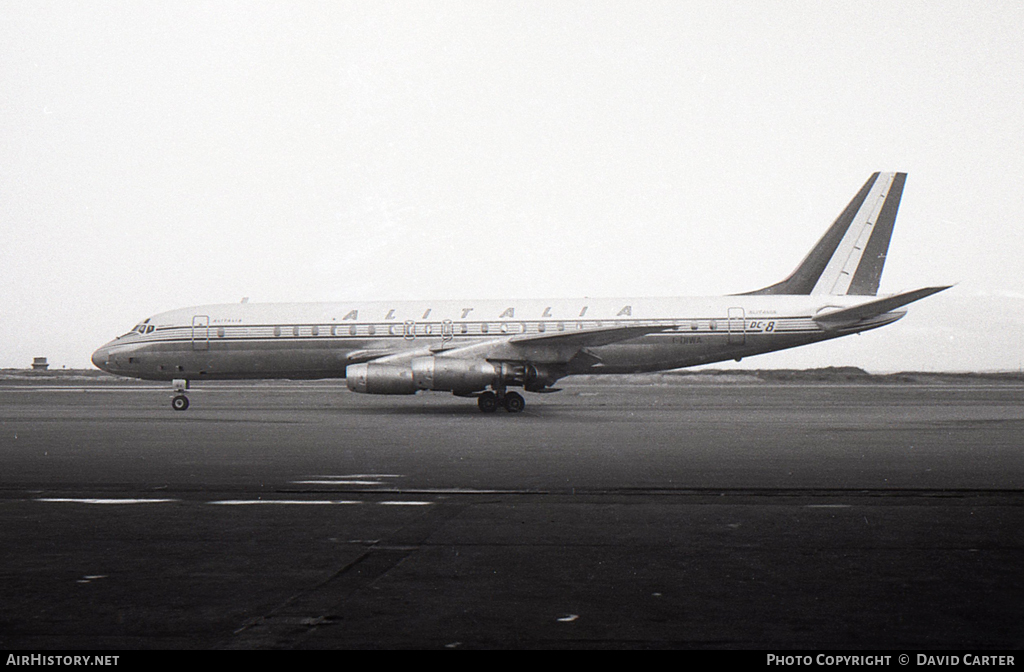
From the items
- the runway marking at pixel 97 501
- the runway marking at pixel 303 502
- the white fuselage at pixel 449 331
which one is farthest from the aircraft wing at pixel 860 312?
the runway marking at pixel 97 501

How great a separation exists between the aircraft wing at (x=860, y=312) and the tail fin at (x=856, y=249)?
6.63ft

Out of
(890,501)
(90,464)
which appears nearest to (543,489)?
(890,501)

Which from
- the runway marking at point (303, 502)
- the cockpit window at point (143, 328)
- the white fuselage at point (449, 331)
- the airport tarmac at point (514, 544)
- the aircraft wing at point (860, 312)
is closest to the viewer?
the airport tarmac at point (514, 544)

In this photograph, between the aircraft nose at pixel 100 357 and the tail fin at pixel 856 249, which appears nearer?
the aircraft nose at pixel 100 357

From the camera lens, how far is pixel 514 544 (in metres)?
6.08

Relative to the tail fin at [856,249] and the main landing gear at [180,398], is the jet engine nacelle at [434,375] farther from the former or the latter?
the tail fin at [856,249]

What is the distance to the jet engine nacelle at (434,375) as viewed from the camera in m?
22.0

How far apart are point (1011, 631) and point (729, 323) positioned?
2262cm

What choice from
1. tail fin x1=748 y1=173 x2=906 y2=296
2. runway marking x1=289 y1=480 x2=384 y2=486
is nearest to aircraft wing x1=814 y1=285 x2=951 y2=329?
tail fin x1=748 y1=173 x2=906 y2=296

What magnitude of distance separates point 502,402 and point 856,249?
47.4 ft

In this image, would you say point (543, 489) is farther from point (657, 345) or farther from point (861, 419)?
point (657, 345)

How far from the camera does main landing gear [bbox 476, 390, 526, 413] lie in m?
22.8

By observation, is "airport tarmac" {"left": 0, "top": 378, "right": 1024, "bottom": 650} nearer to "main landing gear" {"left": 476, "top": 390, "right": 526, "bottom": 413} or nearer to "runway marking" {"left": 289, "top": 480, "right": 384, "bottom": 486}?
"runway marking" {"left": 289, "top": 480, "right": 384, "bottom": 486}

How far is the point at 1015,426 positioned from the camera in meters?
17.2
